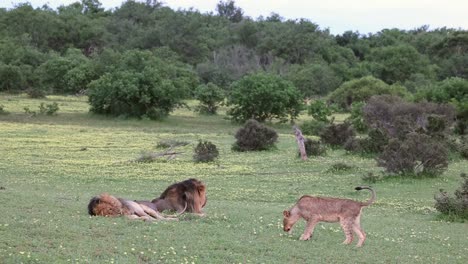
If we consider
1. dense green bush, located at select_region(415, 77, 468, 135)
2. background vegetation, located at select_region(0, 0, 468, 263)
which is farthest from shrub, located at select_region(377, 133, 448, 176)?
dense green bush, located at select_region(415, 77, 468, 135)

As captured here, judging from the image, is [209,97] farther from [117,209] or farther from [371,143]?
[117,209]

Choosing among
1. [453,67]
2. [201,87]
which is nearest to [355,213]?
[201,87]

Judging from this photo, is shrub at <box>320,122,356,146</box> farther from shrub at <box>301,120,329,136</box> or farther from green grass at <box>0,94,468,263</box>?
shrub at <box>301,120,329,136</box>

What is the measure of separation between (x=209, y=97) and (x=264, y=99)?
6.28m

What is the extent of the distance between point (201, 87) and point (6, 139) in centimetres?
2064

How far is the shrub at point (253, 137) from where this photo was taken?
32062 mm

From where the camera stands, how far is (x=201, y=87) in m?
51.9

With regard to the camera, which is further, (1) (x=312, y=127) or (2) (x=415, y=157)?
(1) (x=312, y=127)

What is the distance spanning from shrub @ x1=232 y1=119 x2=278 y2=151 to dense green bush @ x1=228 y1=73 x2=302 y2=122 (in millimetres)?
13900

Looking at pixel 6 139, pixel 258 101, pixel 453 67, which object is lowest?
pixel 6 139

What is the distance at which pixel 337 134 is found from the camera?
3344 cm

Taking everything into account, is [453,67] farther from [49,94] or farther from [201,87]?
[49,94]

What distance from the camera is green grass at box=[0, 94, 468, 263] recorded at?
32.1 feet

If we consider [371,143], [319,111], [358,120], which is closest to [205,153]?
[371,143]
